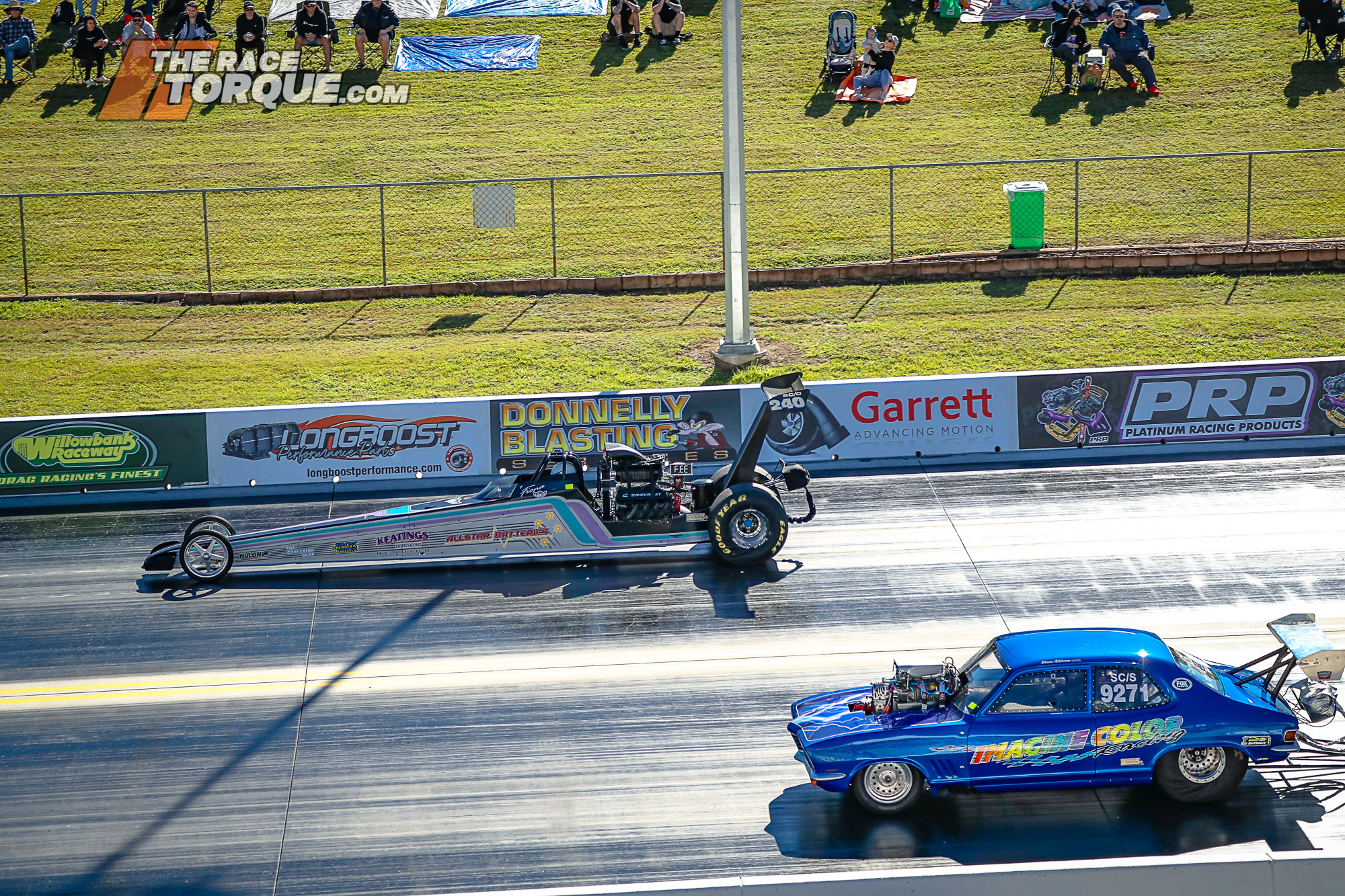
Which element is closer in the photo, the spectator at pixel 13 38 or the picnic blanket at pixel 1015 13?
the spectator at pixel 13 38

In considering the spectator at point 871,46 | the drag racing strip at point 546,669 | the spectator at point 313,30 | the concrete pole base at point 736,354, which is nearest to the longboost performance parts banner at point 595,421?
the concrete pole base at point 736,354

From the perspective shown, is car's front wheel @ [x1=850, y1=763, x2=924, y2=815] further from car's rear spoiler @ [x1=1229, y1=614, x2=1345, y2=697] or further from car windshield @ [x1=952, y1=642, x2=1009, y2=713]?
car's rear spoiler @ [x1=1229, y1=614, x2=1345, y2=697]

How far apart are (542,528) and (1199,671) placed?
805cm

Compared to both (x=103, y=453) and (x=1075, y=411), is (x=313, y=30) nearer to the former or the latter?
(x=103, y=453)

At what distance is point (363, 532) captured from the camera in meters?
16.1

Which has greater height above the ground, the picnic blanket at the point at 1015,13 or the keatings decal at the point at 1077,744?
the picnic blanket at the point at 1015,13

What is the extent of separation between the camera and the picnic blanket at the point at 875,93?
34.3 meters

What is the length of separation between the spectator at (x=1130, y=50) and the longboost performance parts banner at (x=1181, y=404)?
645 inches

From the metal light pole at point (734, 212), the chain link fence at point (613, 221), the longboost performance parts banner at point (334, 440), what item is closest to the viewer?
the longboost performance parts banner at point (334, 440)

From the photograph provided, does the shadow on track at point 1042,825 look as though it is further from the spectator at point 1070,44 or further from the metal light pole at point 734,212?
the spectator at point 1070,44

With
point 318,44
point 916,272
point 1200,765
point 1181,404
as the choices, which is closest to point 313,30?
point 318,44

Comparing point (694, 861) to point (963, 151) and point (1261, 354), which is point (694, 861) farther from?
point (963, 151)

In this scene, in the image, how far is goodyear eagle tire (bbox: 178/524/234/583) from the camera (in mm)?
16078

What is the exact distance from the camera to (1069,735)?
10.5m
